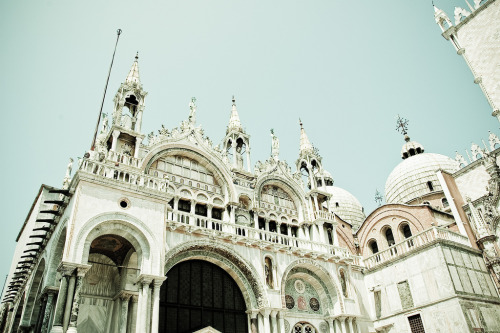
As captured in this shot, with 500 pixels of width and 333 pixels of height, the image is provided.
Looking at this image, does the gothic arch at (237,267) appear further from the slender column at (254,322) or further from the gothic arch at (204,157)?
the gothic arch at (204,157)

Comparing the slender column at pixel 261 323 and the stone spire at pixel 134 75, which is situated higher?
the stone spire at pixel 134 75

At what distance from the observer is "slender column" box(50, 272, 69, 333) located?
1211cm

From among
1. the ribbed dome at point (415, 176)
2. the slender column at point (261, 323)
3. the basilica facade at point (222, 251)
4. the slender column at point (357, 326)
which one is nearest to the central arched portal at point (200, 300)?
the basilica facade at point (222, 251)

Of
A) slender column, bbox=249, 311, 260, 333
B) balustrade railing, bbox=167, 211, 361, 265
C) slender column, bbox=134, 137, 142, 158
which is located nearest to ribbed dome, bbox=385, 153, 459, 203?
balustrade railing, bbox=167, 211, 361, 265

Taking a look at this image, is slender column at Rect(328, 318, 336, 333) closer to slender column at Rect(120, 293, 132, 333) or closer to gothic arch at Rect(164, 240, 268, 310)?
gothic arch at Rect(164, 240, 268, 310)

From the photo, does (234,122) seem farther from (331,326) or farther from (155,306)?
(155,306)

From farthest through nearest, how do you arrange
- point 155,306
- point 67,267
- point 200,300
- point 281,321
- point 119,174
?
point 281,321 < point 200,300 < point 119,174 < point 155,306 < point 67,267

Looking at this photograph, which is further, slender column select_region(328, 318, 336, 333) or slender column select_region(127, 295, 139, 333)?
slender column select_region(328, 318, 336, 333)

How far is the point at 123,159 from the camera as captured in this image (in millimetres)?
19156

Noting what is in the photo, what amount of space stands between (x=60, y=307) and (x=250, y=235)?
10.0 meters

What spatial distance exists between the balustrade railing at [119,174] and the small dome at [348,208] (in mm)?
30117

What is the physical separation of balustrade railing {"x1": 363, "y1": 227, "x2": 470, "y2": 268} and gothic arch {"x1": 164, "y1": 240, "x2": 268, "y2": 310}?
347 inches

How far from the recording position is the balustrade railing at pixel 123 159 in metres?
18.8

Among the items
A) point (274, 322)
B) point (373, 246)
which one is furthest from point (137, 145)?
point (373, 246)
